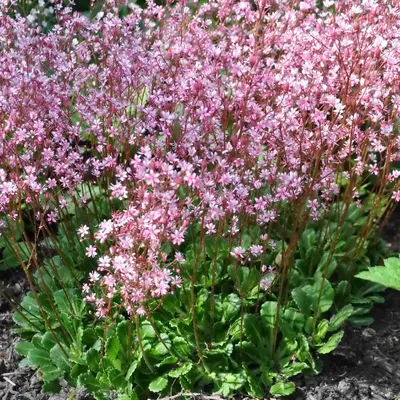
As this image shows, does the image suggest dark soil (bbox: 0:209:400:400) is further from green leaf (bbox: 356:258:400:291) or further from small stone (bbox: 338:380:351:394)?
green leaf (bbox: 356:258:400:291)

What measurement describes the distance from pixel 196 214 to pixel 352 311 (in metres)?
1.15

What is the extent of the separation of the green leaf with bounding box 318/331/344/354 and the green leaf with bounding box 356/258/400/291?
1.29 feet

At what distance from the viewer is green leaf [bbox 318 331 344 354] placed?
304cm

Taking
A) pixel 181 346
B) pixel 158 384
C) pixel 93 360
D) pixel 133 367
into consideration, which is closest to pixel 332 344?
pixel 181 346

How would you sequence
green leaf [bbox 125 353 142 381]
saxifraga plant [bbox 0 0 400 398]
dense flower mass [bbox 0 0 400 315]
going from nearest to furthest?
dense flower mass [bbox 0 0 400 315]
saxifraga plant [bbox 0 0 400 398]
green leaf [bbox 125 353 142 381]

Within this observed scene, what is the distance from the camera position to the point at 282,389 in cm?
294

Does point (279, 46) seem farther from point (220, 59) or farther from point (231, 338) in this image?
point (231, 338)

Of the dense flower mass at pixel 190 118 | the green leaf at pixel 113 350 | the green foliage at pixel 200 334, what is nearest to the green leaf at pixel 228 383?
the green foliage at pixel 200 334

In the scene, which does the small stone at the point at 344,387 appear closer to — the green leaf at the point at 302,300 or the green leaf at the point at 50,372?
the green leaf at the point at 302,300

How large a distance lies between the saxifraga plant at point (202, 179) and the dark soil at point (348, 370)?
0.11m

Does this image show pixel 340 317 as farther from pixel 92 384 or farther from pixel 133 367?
pixel 92 384

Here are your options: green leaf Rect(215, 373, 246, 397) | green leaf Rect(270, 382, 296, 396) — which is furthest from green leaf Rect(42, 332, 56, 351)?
green leaf Rect(270, 382, 296, 396)

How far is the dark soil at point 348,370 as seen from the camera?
308 centimetres

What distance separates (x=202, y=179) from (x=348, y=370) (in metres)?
1.52
